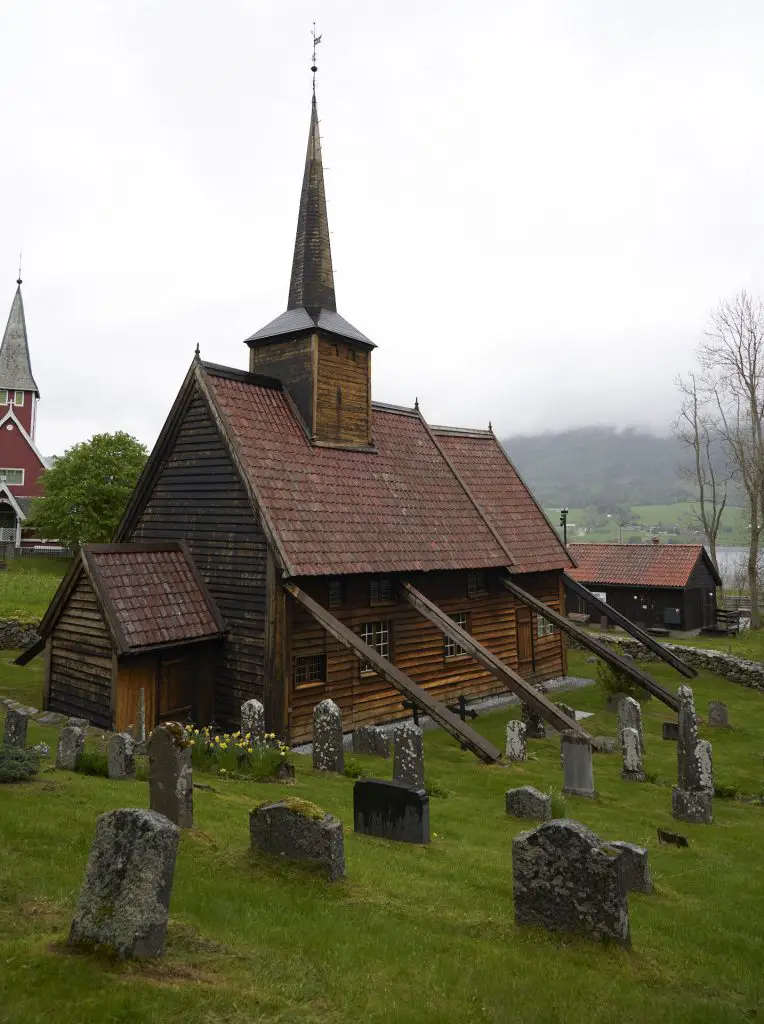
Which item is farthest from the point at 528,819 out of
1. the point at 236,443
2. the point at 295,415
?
the point at 295,415

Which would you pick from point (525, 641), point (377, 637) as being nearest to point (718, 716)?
point (525, 641)

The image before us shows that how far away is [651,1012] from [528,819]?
6272mm

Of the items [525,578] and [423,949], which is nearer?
[423,949]

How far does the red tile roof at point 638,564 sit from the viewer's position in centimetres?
3853

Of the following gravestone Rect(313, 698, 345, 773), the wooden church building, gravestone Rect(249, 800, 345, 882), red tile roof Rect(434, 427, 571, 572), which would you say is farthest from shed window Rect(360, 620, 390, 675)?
gravestone Rect(249, 800, 345, 882)

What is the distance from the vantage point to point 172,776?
8.61 meters

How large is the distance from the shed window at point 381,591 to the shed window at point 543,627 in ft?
28.5

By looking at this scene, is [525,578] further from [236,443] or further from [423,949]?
[423,949]

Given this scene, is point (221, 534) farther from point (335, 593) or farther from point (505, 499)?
point (505, 499)

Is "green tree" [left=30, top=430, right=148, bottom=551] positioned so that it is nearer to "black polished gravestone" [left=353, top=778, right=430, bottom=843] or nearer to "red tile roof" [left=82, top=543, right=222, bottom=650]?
"red tile roof" [left=82, top=543, right=222, bottom=650]

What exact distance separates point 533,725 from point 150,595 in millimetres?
10902

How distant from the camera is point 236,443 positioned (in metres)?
17.9

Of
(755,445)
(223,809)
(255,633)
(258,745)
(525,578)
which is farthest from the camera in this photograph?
(755,445)

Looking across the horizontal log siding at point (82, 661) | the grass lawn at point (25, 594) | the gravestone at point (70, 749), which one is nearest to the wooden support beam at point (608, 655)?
the horizontal log siding at point (82, 661)
